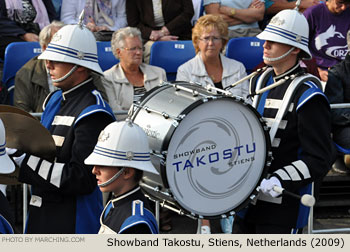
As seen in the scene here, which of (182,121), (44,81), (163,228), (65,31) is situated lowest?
(163,228)

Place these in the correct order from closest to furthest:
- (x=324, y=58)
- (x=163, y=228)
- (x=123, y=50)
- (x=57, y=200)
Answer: (x=57, y=200) → (x=163, y=228) → (x=123, y=50) → (x=324, y=58)

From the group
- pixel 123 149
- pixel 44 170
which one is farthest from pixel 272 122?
pixel 44 170

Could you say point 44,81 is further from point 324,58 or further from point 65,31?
point 324,58

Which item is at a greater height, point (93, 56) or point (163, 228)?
point (93, 56)

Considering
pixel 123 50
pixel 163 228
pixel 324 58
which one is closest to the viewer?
pixel 163 228

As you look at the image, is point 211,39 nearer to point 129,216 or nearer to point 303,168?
point 303,168

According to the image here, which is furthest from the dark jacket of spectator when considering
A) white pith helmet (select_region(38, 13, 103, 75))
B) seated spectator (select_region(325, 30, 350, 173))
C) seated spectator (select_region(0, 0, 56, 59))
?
white pith helmet (select_region(38, 13, 103, 75))

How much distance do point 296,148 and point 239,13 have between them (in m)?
4.33

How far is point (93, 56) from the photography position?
4859mm

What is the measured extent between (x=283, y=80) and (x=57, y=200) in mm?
1571

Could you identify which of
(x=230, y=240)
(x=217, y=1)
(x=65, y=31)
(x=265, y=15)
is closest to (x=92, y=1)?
(x=217, y=1)

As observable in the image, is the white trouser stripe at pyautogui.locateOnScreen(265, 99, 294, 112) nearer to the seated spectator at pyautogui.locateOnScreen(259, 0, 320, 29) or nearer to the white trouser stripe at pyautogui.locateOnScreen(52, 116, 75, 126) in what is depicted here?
the white trouser stripe at pyautogui.locateOnScreen(52, 116, 75, 126)

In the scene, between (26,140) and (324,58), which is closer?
(26,140)

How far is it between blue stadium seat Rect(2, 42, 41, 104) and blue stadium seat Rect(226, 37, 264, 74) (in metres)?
2.01
